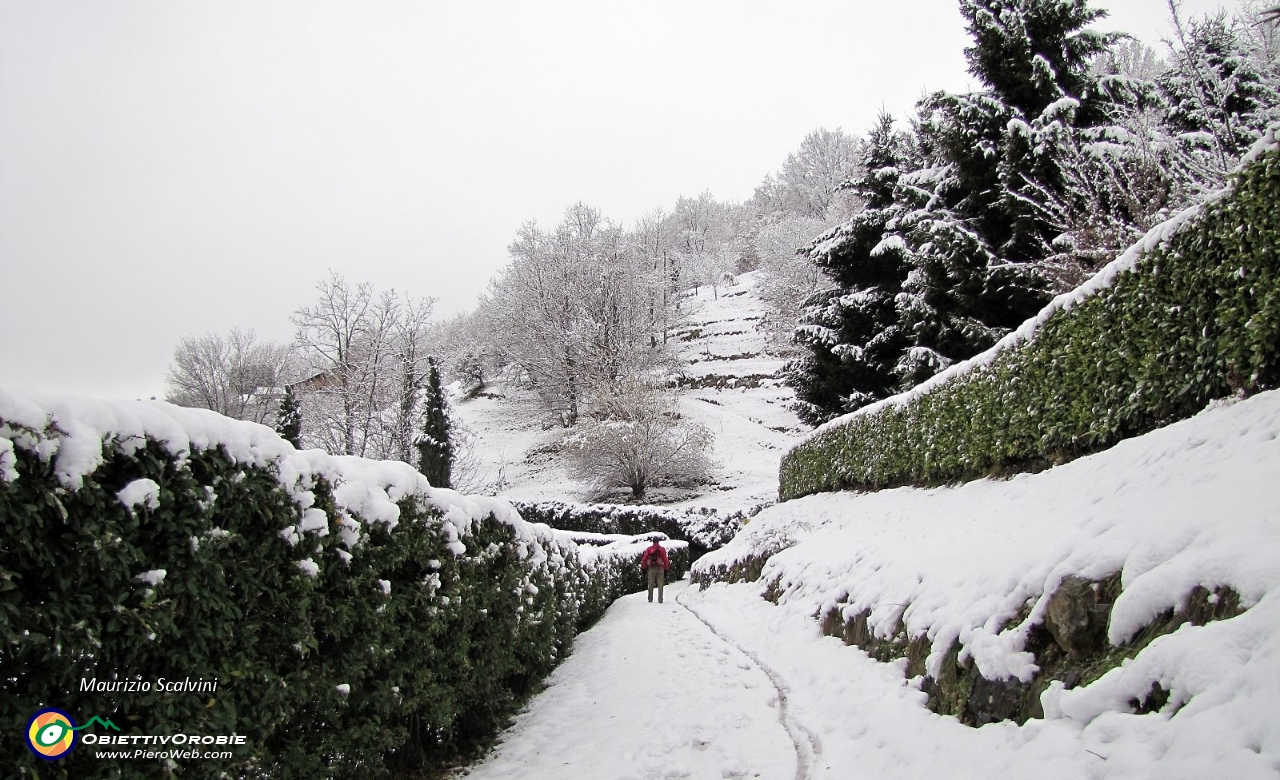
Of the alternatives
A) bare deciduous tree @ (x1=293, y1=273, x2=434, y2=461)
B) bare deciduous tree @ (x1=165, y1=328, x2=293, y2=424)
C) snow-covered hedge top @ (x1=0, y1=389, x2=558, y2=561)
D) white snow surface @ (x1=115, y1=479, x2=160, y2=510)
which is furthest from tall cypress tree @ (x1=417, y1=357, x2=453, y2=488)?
white snow surface @ (x1=115, y1=479, x2=160, y2=510)

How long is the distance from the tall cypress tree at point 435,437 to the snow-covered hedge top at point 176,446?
73.3ft

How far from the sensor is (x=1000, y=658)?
320 cm

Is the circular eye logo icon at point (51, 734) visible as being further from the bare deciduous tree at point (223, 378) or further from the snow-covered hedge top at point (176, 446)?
the bare deciduous tree at point (223, 378)

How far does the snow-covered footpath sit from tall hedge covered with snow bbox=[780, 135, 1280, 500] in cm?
46

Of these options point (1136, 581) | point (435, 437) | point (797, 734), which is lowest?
point (797, 734)

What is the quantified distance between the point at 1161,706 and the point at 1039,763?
1.67ft

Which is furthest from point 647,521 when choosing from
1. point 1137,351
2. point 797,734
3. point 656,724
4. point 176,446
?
point 176,446

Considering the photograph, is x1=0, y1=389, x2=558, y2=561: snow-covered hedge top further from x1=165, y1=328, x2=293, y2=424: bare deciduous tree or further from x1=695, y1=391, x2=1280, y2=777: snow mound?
x1=165, y1=328, x2=293, y2=424: bare deciduous tree

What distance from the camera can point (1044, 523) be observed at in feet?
14.8

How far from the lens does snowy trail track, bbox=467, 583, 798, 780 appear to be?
12.4 ft

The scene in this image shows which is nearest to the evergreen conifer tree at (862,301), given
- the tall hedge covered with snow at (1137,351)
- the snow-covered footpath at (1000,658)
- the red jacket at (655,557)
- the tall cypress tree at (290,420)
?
the red jacket at (655,557)

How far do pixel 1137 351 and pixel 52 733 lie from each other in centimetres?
724

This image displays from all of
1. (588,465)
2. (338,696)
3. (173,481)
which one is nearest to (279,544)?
(173,481)

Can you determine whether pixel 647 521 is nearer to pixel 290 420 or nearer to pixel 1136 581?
pixel 290 420
